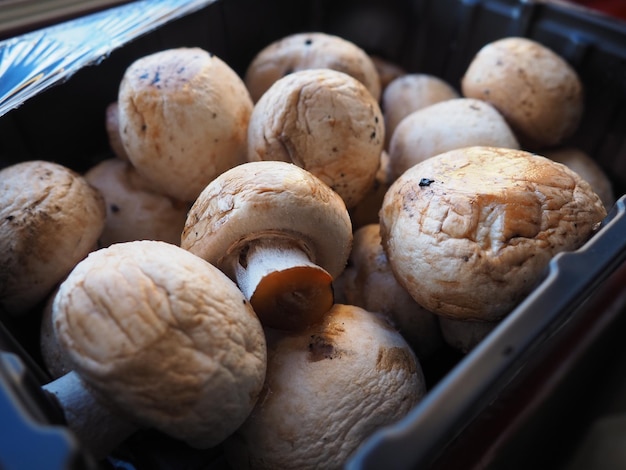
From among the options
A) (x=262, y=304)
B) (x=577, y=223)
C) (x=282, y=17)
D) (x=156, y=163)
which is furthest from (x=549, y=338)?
(x=282, y=17)

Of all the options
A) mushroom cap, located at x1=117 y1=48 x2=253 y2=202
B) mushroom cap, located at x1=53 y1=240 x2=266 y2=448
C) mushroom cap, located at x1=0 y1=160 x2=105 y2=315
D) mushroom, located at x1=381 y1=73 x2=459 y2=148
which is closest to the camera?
mushroom cap, located at x1=53 y1=240 x2=266 y2=448

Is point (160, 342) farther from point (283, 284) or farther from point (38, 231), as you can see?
point (38, 231)

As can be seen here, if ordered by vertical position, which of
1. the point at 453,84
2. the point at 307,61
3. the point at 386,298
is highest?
the point at 307,61

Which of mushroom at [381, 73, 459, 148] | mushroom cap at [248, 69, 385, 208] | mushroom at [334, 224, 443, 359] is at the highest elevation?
mushroom cap at [248, 69, 385, 208]

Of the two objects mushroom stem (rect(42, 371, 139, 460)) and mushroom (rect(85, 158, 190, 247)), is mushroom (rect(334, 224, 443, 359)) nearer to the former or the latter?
mushroom (rect(85, 158, 190, 247))

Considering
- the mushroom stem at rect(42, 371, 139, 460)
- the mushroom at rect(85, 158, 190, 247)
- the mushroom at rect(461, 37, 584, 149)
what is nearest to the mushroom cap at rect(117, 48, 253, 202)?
the mushroom at rect(85, 158, 190, 247)

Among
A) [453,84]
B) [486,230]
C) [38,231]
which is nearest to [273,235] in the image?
[486,230]

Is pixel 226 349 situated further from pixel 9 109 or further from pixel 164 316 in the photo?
pixel 9 109
